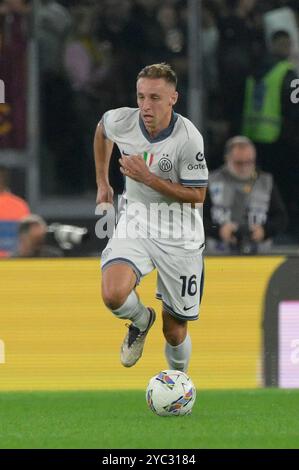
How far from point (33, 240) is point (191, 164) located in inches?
109

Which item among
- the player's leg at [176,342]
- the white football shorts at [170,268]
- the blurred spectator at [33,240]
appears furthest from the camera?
the blurred spectator at [33,240]

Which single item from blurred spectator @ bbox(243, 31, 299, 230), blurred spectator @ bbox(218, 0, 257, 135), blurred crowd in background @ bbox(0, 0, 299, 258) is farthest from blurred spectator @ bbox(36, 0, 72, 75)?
blurred spectator @ bbox(243, 31, 299, 230)

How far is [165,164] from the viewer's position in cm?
866

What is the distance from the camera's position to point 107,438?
756 centimetres

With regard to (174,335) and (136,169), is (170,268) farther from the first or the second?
(136,169)

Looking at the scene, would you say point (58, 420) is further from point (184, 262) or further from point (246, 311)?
point (246, 311)

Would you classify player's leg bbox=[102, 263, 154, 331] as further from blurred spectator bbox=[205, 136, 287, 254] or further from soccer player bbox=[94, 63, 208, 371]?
blurred spectator bbox=[205, 136, 287, 254]

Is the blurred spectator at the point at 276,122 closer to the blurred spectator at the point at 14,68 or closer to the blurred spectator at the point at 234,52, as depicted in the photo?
the blurred spectator at the point at 234,52

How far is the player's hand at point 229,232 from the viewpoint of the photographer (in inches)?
446

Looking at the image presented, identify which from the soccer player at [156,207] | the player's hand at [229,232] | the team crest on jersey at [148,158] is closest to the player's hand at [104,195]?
the soccer player at [156,207]

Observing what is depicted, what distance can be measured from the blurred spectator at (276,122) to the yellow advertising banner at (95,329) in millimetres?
1560

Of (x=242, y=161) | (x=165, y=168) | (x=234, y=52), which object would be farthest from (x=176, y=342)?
(x=234, y=52)
